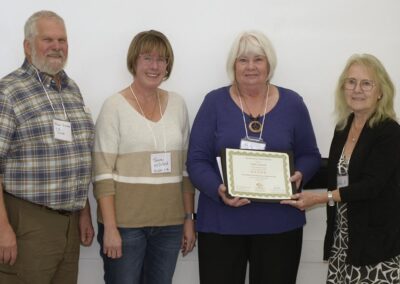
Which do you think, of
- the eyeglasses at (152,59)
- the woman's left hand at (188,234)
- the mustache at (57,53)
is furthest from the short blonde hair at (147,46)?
the woman's left hand at (188,234)

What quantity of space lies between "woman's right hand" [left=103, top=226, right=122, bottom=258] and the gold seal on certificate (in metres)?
0.57

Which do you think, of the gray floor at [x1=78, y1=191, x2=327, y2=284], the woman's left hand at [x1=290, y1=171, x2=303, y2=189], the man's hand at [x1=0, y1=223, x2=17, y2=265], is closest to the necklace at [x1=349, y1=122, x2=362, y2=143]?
the woman's left hand at [x1=290, y1=171, x2=303, y2=189]

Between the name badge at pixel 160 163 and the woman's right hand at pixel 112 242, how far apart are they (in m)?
0.33

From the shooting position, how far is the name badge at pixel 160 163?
2145 mm

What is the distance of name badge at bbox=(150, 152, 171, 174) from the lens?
7.04 feet

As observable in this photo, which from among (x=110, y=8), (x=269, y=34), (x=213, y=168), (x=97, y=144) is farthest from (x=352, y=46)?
(x=97, y=144)

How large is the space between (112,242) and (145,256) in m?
0.27

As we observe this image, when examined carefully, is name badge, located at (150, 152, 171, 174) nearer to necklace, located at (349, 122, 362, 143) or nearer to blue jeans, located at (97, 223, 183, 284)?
blue jeans, located at (97, 223, 183, 284)

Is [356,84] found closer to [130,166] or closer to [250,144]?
[250,144]

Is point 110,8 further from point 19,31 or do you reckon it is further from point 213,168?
point 213,168

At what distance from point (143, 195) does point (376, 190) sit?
3.46 feet

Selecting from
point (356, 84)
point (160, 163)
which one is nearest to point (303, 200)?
point (356, 84)

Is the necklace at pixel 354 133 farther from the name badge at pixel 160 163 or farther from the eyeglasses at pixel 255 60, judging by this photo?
the name badge at pixel 160 163

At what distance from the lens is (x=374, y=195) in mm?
1949
